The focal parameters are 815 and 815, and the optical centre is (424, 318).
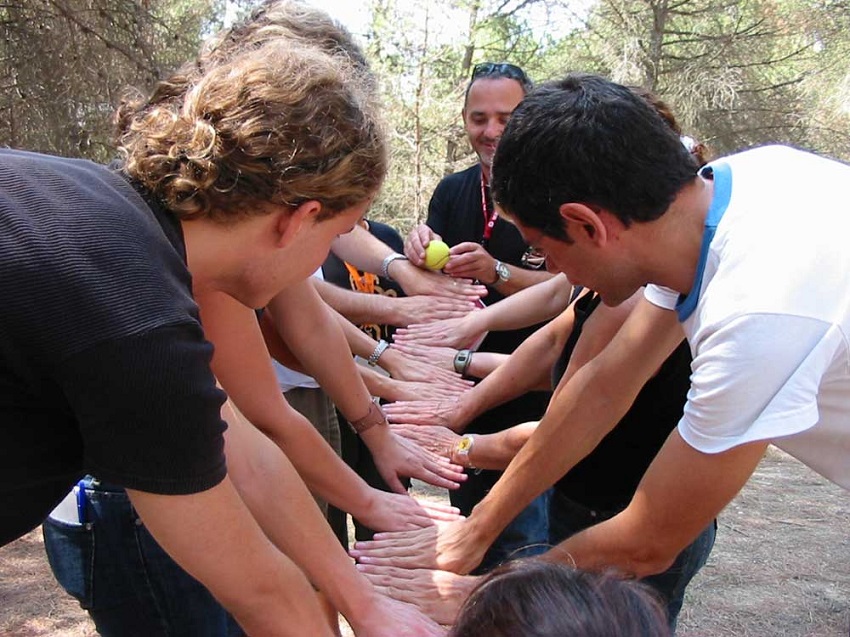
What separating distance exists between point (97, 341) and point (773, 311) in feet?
3.17

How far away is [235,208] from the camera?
1248 mm

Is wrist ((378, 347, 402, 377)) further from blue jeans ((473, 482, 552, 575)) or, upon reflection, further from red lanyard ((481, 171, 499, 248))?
red lanyard ((481, 171, 499, 248))

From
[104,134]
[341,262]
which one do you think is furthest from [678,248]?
[104,134]

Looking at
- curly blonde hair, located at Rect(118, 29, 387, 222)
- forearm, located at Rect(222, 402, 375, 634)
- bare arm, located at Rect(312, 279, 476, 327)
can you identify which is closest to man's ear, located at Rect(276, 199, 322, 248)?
curly blonde hair, located at Rect(118, 29, 387, 222)

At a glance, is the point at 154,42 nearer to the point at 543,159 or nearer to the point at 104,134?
the point at 104,134

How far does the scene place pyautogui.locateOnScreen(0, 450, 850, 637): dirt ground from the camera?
371cm

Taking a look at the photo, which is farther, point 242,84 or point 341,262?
point 341,262

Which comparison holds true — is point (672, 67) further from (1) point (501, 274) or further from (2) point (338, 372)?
(2) point (338, 372)

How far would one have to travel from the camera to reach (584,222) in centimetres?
160

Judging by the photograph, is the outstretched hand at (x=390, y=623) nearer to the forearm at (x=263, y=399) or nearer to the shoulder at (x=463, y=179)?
the forearm at (x=263, y=399)

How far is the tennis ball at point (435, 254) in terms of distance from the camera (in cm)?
295

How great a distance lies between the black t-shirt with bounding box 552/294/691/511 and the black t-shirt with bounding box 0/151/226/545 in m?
1.26

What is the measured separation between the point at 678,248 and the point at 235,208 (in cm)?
84

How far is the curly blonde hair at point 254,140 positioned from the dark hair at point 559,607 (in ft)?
2.15
